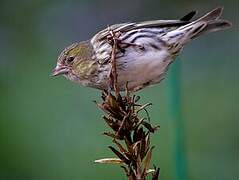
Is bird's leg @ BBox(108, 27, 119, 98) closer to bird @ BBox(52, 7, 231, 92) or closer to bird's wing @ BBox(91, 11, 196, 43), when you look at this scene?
bird @ BBox(52, 7, 231, 92)

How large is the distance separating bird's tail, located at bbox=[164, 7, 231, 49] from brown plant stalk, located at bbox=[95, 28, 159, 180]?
0.56m

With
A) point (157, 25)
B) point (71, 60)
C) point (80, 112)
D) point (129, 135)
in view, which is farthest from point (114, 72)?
point (80, 112)

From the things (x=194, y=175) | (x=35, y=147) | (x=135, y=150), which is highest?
(x=35, y=147)

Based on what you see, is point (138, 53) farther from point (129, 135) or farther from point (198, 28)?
point (129, 135)

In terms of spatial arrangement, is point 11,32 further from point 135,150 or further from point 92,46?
point 135,150

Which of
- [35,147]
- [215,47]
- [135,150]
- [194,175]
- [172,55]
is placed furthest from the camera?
[215,47]

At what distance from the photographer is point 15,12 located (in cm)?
545

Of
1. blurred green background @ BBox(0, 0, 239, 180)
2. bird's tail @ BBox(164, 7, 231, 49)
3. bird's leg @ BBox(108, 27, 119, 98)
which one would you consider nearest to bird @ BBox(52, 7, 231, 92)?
bird's tail @ BBox(164, 7, 231, 49)

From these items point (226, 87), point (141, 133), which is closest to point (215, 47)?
point (226, 87)

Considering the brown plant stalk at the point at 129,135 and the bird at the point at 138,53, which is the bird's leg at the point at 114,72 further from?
the bird at the point at 138,53

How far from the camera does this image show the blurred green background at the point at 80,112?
3.73 metres

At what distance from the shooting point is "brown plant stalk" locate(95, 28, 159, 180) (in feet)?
3.81

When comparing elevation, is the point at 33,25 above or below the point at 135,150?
above

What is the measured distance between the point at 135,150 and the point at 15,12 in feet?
14.4
